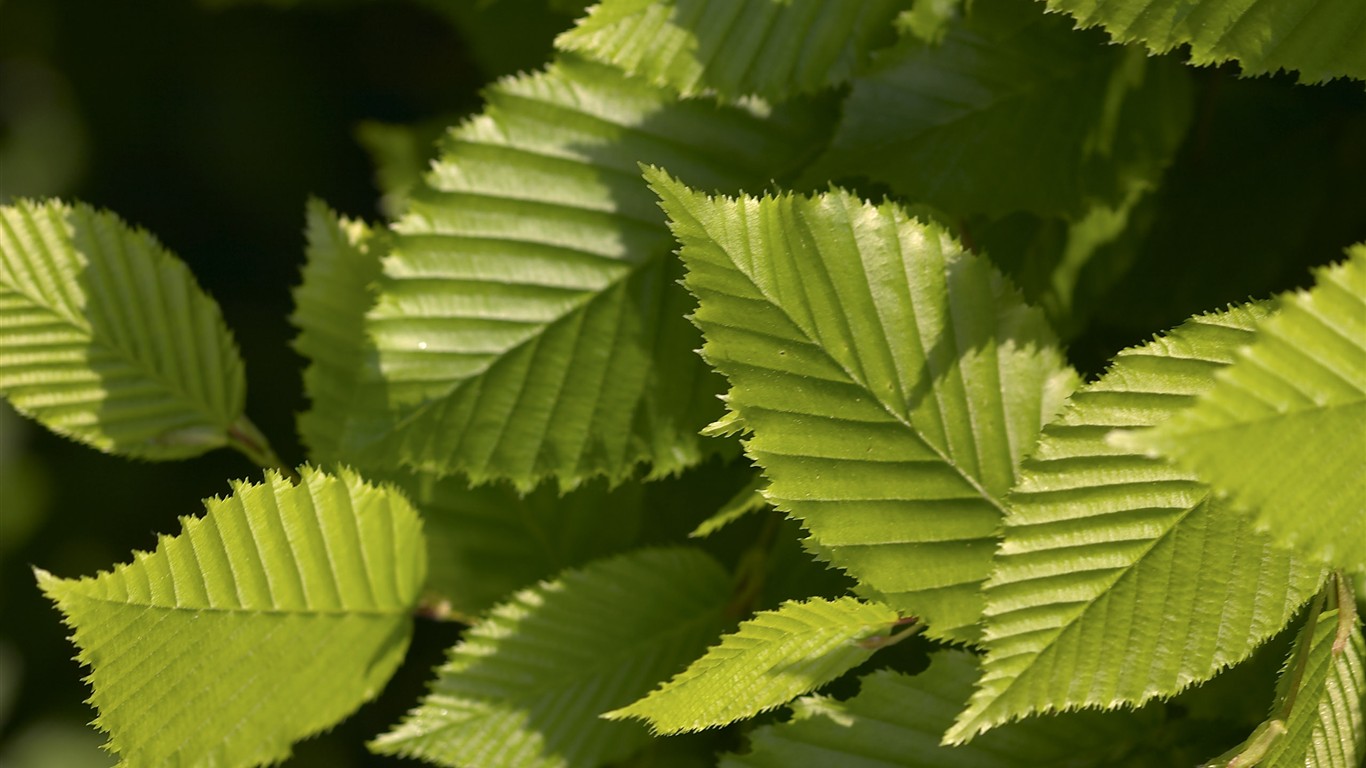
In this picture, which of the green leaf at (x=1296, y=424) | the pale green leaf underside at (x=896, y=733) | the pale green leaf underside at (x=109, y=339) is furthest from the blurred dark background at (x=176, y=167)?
the green leaf at (x=1296, y=424)

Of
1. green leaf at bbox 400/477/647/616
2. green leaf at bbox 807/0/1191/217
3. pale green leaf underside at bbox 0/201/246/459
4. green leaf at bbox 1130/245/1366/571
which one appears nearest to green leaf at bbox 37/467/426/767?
green leaf at bbox 400/477/647/616

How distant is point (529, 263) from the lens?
3.06ft

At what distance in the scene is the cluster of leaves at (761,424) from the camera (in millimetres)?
641

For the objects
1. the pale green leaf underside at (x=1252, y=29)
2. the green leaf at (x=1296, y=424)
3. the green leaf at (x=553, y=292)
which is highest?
the pale green leaf underside at (x=1252, y=29)

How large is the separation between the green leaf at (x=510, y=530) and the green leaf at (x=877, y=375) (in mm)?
384

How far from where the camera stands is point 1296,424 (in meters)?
0.49

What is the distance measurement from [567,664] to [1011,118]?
0.62 meters

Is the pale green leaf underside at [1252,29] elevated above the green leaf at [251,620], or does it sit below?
above

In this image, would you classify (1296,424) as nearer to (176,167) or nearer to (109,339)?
(109,339)

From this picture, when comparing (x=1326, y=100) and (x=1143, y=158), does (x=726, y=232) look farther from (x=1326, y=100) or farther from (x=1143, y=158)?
(x=1326, y=100)

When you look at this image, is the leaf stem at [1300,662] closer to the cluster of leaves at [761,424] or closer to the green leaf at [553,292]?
the cluster of leaves at [761,424]

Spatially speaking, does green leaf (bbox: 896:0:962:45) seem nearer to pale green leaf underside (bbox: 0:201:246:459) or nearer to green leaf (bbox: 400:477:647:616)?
green leaf (bbox: 400:477:647:616)

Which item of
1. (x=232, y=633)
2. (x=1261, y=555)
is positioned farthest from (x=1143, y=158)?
(x=232, y=633)

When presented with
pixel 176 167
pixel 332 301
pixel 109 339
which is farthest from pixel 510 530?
pixel 176 167
